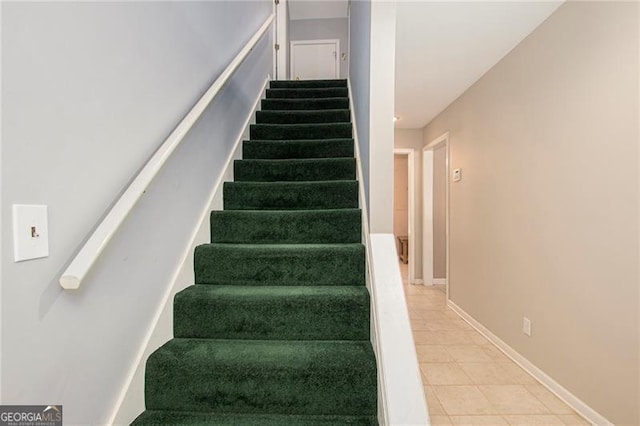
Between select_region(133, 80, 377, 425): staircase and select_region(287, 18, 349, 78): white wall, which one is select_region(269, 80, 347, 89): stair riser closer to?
select_region(287, 18, 349, 78): white wall

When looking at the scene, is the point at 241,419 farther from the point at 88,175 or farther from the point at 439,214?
the point at 439,214

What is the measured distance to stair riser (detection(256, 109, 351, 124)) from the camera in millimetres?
2848

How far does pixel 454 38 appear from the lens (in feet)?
8.18

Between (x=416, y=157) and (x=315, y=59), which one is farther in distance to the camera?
(x=416, y=157)

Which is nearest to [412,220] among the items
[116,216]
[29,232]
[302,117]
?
[302,117]

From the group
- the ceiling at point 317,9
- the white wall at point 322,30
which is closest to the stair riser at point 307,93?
the white wall at point 322,30

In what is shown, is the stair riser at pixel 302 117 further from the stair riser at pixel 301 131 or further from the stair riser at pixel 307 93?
the stair riser at pixel 307 93

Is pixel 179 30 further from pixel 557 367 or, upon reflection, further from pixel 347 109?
pixel 557 367

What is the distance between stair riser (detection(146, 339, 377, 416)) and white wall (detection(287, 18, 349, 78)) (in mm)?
4483

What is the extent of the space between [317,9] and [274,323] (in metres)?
4.62

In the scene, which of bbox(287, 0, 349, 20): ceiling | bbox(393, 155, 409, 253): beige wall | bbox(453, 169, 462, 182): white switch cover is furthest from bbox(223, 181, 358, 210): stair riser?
bbox(393, 155, 409, 253): beige wall

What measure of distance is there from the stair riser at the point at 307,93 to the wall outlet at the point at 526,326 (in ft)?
8.87

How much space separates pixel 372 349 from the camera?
4.22 feet

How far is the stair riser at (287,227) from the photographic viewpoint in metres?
1.77
